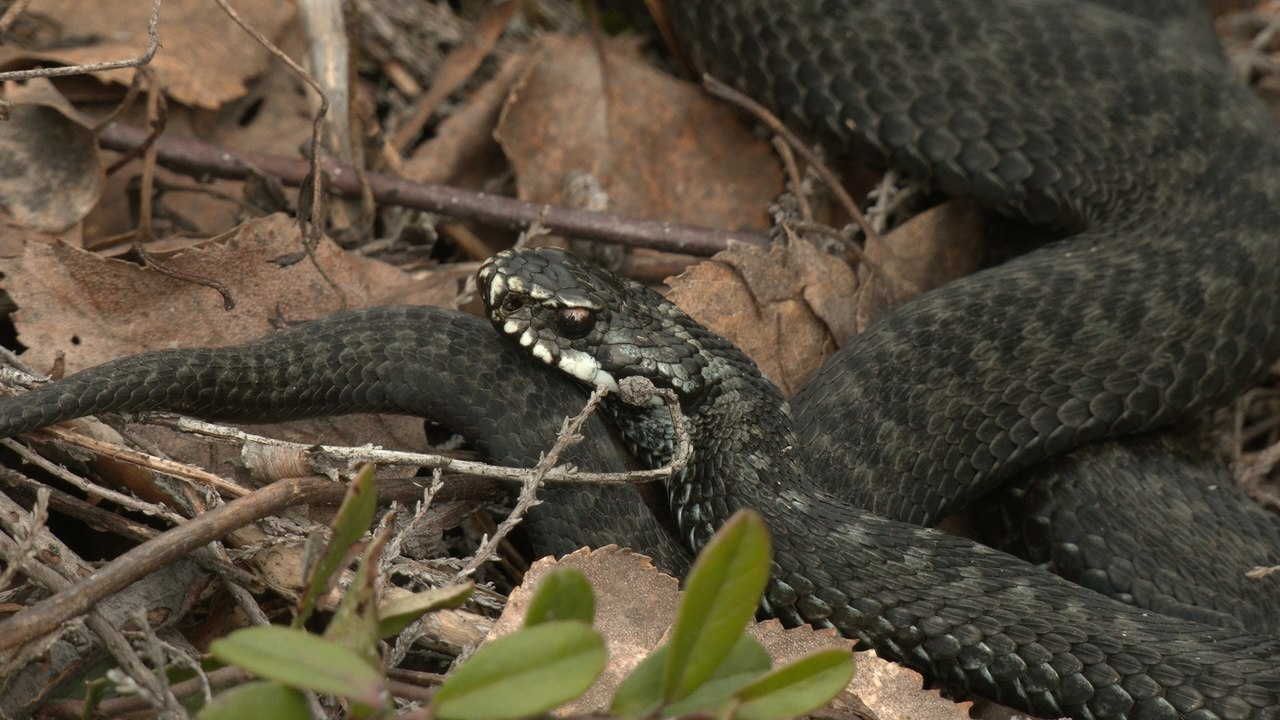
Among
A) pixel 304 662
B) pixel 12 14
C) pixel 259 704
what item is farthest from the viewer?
pixel 12 14

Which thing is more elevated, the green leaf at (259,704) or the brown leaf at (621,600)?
the green leaf at (259,704)

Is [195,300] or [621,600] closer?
[621,600]

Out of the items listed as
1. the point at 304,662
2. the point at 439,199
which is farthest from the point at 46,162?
the point at 304,662

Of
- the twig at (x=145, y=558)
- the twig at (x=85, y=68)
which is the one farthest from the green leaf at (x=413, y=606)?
the twig at (x=85, y=68)

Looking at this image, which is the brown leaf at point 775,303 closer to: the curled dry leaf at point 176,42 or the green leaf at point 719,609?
the curled dry leaf at point 176,42

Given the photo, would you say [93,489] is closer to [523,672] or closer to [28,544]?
[28,544]

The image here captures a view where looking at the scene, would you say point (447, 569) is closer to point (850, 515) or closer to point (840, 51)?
point (850, 515)
